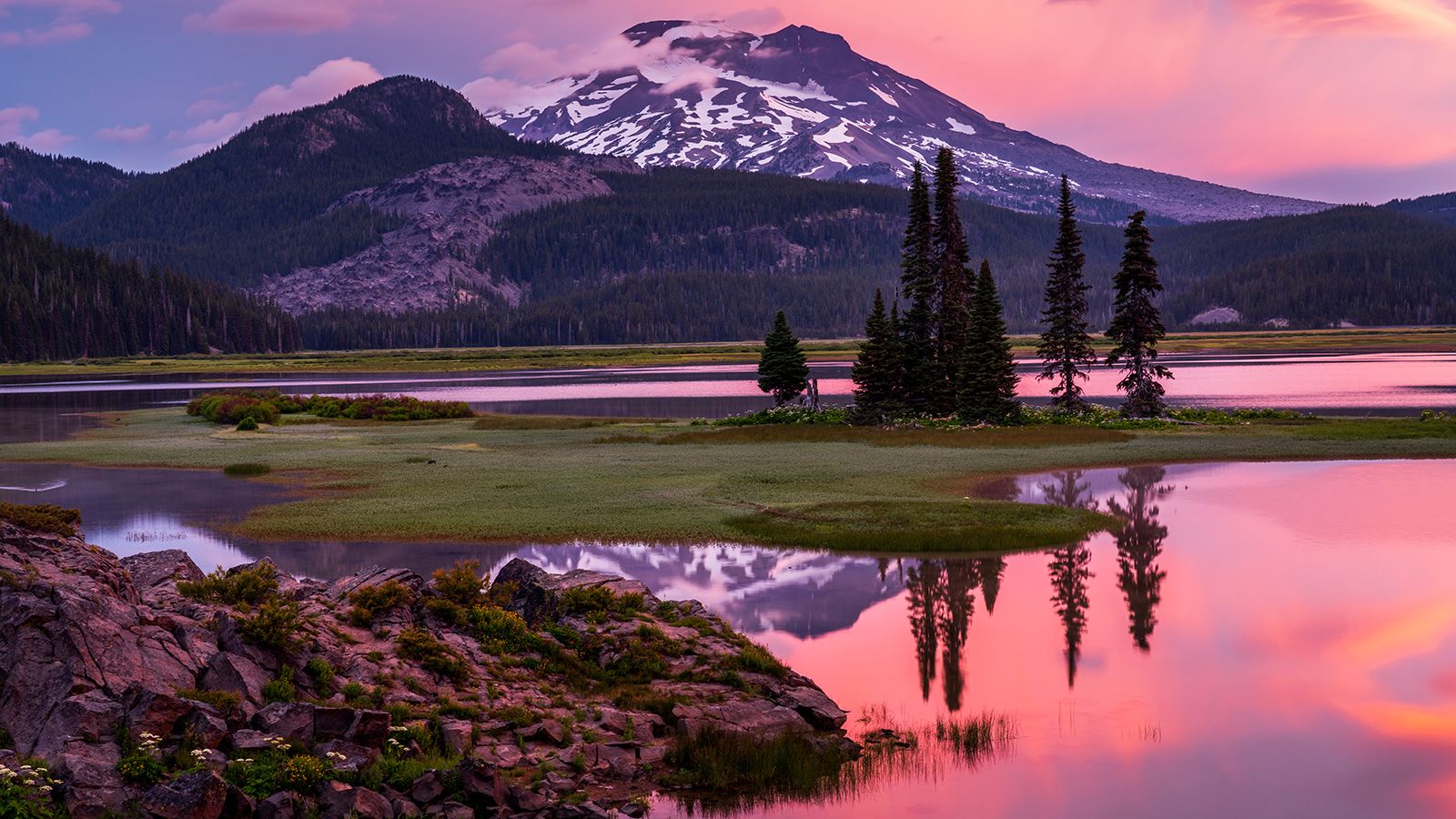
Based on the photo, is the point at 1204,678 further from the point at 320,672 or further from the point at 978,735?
the point at 320,672

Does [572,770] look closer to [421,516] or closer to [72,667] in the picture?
[72,667]

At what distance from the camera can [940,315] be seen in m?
73.2

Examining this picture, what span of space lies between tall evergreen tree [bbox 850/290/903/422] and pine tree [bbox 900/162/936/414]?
1217 mm

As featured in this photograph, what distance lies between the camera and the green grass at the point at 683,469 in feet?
116

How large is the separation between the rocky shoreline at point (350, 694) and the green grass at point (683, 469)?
544 inches

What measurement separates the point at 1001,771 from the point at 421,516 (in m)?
24.9

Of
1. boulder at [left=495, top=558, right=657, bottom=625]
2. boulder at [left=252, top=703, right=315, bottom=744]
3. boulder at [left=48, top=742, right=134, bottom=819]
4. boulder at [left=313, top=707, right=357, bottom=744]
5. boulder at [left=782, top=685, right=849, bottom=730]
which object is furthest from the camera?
boulder at [left=495, top=558, right=657, bottom=625]

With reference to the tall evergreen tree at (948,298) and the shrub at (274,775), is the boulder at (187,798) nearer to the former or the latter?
the shrub at (274,775)

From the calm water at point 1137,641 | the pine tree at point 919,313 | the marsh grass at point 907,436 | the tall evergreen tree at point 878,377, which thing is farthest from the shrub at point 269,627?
the pine tree at point 919,313

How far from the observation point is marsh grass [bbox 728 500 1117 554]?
3256 centimetres

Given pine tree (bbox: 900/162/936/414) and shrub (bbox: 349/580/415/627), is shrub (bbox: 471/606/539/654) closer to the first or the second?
shrub (bbox: 349/580/415/627)

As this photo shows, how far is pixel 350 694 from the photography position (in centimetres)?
1630

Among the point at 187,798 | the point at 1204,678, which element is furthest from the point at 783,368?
the point at 187,798

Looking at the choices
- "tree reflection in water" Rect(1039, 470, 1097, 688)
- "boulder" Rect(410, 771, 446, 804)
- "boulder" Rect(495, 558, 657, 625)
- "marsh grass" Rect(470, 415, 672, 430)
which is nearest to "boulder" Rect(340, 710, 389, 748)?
"boulder" Rect(410, 771, 446, 804)
